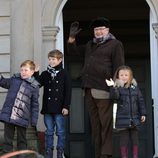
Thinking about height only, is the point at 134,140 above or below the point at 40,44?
below

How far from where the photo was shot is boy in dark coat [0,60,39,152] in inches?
226

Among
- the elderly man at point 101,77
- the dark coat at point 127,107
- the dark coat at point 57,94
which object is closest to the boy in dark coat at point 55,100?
the dark coat at point 57,94

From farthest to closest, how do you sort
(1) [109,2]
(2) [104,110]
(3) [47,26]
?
(1) [109,2] < (3) [47,26] < (2) [104,110]

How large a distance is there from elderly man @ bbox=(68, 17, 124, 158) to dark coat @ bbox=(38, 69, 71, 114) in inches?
14.0

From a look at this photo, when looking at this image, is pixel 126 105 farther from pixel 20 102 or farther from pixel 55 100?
pixel 20 102

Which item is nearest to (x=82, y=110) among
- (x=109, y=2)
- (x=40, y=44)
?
(x=109, y=2)

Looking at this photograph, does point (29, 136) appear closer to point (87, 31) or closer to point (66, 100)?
point (66, 100)

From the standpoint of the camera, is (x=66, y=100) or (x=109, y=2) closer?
(x=66, y=100)

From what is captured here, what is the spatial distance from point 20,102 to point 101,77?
3.20 ft

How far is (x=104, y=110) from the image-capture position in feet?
18.7

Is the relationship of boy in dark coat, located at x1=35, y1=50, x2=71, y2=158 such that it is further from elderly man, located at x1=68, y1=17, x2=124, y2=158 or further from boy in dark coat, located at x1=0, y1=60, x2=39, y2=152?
elderly man, located at x1=68, y1=17, x2=124, y2=158

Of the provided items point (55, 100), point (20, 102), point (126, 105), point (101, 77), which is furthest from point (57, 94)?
point (126, 105)

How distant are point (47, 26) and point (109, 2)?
275 centimetres

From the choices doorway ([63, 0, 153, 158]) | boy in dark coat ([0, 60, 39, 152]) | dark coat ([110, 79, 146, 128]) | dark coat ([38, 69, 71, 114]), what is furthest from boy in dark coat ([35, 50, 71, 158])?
doorway ([63, 0, 153, 158])
